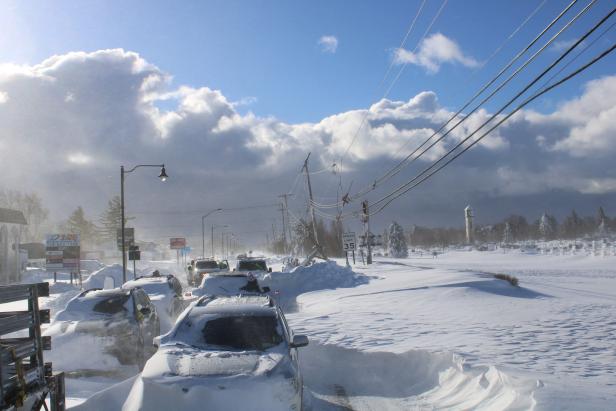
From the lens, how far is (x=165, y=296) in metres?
16.1

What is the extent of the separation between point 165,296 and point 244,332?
9.64 m

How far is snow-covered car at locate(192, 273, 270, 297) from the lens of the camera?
18094 mm

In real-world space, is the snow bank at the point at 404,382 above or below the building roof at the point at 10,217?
below

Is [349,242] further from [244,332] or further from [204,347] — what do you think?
[204,347]

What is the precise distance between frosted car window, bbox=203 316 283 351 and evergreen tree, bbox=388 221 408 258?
376 feet

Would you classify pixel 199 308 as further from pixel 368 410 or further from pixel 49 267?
pixel 49 267

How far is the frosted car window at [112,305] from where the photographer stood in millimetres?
10398

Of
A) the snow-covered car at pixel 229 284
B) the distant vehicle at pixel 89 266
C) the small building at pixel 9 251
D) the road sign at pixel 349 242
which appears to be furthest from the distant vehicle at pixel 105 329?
the distant vehicle at pixel 89 266

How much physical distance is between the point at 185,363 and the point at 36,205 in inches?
4829

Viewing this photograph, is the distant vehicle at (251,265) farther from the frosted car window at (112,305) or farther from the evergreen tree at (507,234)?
the evergreen tree at (507,234)

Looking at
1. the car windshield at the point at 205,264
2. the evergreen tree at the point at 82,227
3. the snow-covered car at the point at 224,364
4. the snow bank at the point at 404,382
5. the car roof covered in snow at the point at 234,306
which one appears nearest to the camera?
the snow-covered car at the point at 224,364

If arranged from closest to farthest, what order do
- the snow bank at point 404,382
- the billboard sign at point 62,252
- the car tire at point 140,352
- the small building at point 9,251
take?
the snow bank at point 404,382 < the car tire at point 140,352 < the billboard sign at point 62,252 < the small building at point 9,251

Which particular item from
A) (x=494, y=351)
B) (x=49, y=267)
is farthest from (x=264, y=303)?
(x=49, y=267)

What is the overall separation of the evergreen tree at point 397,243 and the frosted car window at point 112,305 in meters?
112
